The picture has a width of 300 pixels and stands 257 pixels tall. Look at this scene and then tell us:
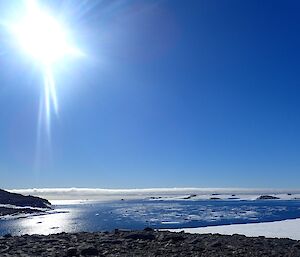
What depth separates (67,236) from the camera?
1177 inches

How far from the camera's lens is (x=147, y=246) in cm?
2511

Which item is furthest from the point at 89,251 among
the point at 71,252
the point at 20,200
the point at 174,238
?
the point at 20,200

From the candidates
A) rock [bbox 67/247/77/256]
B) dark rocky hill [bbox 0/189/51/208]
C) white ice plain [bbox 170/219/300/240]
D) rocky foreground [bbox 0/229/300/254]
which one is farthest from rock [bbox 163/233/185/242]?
dark rocky hill [bbox 0/189/51/208]

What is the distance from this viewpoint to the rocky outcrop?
22828mm

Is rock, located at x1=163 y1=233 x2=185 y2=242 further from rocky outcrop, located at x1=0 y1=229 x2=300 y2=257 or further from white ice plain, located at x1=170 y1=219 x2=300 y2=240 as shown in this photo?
white ice plain, located at x1=170 y1=219 x2=300 y2=240

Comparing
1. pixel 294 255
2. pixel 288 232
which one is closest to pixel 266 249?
pixel 294 255

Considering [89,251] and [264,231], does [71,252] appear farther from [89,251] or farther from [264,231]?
[264,231]

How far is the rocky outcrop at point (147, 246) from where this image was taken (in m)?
22.8

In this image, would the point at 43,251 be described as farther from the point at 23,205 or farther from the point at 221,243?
the point at 23,205

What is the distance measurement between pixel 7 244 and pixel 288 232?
21355mm

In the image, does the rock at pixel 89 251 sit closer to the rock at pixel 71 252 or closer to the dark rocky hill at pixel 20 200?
the rock at pixel 71 252

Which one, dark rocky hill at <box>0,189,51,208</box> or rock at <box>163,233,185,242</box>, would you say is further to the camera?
dark rocky hill at <box>0,189,51,208</box>

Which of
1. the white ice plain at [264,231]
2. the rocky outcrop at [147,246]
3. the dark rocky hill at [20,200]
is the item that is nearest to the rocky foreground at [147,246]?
the rocky outcrop at [147,246]

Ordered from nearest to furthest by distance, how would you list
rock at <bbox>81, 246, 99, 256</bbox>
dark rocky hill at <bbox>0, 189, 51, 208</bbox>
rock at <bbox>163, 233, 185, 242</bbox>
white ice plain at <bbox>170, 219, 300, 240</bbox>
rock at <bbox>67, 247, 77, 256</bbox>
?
rock at <bbox>67, 247, 77, 256</bbox> < rock at <bbox>81, 246, 99, 256</bbox> < rock at <bbox>163, 233, 185, 242</bbox> < white ice plain at <bbox>170, 219, 300, 240</bbox> < dark rocky hill at <bbox>0, 189, 51, 208</bbox>
